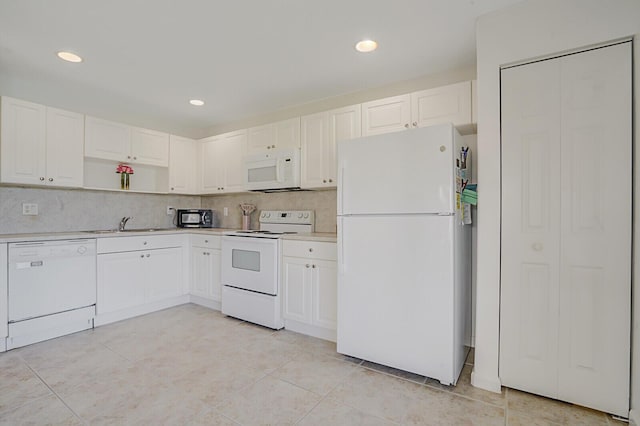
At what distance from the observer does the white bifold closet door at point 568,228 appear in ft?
5.49

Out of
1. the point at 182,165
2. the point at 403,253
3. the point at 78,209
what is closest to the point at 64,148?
the point at 78,209

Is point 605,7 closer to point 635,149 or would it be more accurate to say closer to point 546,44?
point 546,44

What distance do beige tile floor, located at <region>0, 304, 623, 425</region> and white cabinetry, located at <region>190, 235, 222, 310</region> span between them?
89cm

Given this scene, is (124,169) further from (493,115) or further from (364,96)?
(493,115)

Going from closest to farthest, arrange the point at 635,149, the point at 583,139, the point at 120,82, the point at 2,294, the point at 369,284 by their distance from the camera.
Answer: the point at 635,149, the point at 583,139, the point at 369,284, the point at 2,294, the point at 120,82

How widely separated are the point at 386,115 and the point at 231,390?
2.38 m

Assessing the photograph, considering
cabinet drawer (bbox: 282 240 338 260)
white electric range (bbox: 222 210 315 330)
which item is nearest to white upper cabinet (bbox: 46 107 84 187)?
white electric range (bbox: 222 210 315 330)

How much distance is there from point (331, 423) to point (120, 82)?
328 centimetres

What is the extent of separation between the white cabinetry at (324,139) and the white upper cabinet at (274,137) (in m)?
0.11

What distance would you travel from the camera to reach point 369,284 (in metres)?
2.24

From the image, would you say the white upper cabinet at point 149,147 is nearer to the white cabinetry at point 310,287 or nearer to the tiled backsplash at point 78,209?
the tiled backsplash at point 78,209

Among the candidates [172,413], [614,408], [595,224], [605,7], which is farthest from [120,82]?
[614,408]

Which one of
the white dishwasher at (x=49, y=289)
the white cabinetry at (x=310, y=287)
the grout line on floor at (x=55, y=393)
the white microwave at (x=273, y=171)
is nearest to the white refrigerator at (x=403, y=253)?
the white cabinetry at (x=310, y=287)

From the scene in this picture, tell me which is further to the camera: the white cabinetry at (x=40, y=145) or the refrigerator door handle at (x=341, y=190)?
the white cabinetry at (x=40, y=145)
